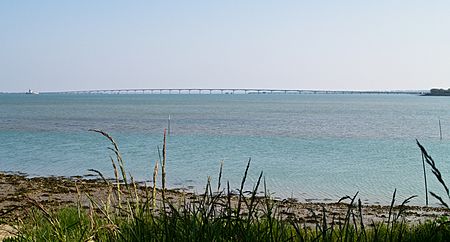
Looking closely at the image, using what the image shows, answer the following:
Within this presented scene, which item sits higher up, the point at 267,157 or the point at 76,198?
the point at 76,198

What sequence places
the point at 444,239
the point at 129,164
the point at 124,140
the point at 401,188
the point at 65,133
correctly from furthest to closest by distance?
the point at 65,133
the point at 124,140
the point at 129,164
the point at 401,188
the point at 444,239

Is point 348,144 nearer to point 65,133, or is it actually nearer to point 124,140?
point 124,140

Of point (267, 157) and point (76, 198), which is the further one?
point (267, 157)

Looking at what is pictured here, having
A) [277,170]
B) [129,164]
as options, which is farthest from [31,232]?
[129,164]

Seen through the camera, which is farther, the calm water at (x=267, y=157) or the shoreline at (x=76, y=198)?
the calm water at (x=267, y=157)

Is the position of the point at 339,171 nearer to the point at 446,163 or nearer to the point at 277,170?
the point at 277,170

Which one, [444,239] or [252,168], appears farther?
[252,168]

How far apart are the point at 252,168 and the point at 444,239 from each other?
19.5 meters

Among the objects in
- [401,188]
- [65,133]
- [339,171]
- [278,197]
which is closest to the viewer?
[278,197]

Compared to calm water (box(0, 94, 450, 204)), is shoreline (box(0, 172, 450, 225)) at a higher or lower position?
higher

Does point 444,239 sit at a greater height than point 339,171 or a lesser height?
greater

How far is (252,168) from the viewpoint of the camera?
24359 millimetres

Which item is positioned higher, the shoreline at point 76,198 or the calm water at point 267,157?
the shoreline at point 76,198

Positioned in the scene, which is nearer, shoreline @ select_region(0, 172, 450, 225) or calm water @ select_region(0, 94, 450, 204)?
shoreline @ select_region(0, 172, 450, 225)
